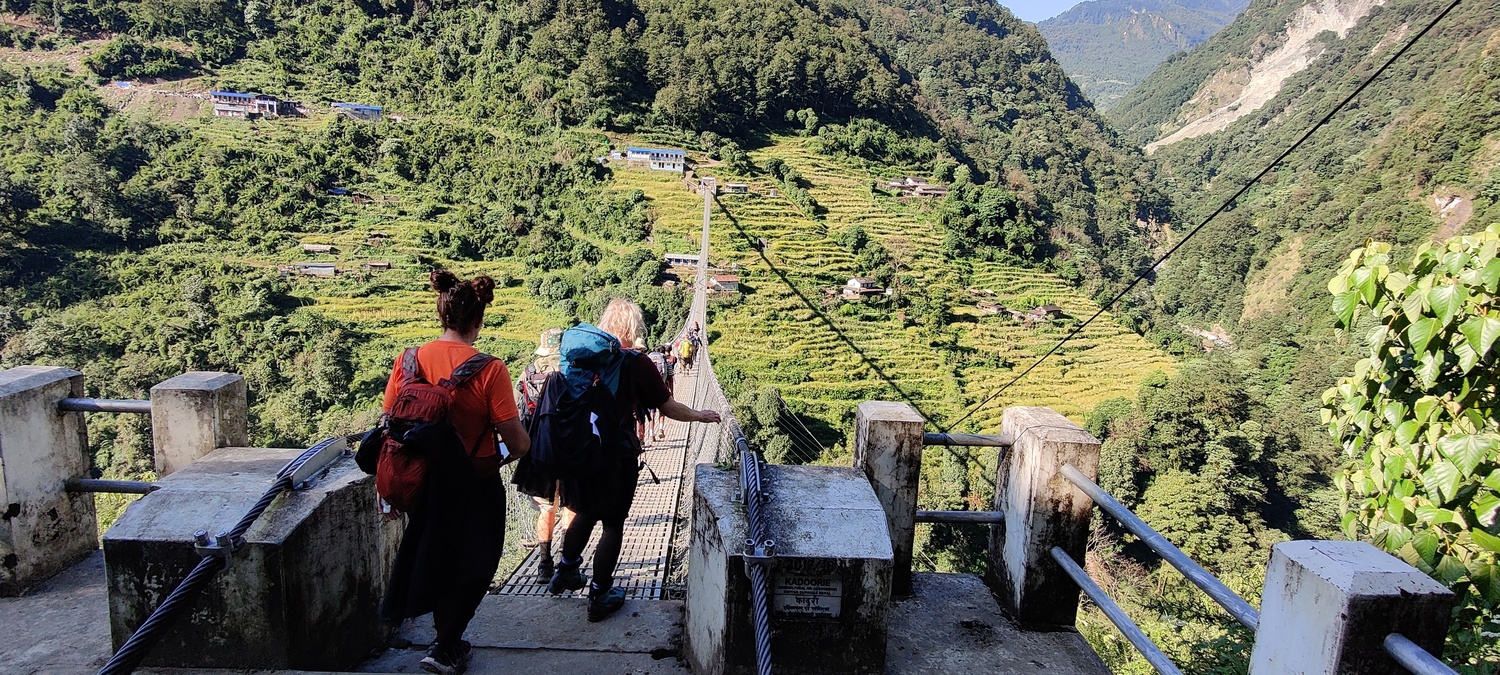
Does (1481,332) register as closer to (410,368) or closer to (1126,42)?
(410,368)

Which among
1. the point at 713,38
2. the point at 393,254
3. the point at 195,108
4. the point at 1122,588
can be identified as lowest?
the point at 1122,588

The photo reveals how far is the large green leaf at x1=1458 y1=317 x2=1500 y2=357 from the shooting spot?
1198 mm

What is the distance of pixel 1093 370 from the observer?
26.3 metres

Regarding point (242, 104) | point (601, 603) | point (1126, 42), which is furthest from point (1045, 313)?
point (1126, 42)

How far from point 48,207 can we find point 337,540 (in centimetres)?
4030

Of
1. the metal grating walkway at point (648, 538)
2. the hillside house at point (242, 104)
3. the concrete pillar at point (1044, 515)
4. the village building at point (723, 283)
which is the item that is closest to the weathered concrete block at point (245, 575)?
the metal grating walkway at point (648, 538)

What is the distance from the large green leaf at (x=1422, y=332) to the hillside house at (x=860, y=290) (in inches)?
1072

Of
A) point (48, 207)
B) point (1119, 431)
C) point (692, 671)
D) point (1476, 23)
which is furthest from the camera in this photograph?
point (1476, 23)

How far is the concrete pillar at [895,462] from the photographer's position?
5.75 feet

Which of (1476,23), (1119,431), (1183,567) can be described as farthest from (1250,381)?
(1476,23)

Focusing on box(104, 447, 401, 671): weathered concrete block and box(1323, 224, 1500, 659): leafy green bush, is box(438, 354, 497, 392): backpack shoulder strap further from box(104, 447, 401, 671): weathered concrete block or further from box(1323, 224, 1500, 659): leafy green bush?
box(1323, 224, 1500, 659): leafy green bush

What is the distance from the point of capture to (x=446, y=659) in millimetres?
1509

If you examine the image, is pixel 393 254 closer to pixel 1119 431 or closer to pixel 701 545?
pixel 1119 431

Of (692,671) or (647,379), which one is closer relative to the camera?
(692,671)
